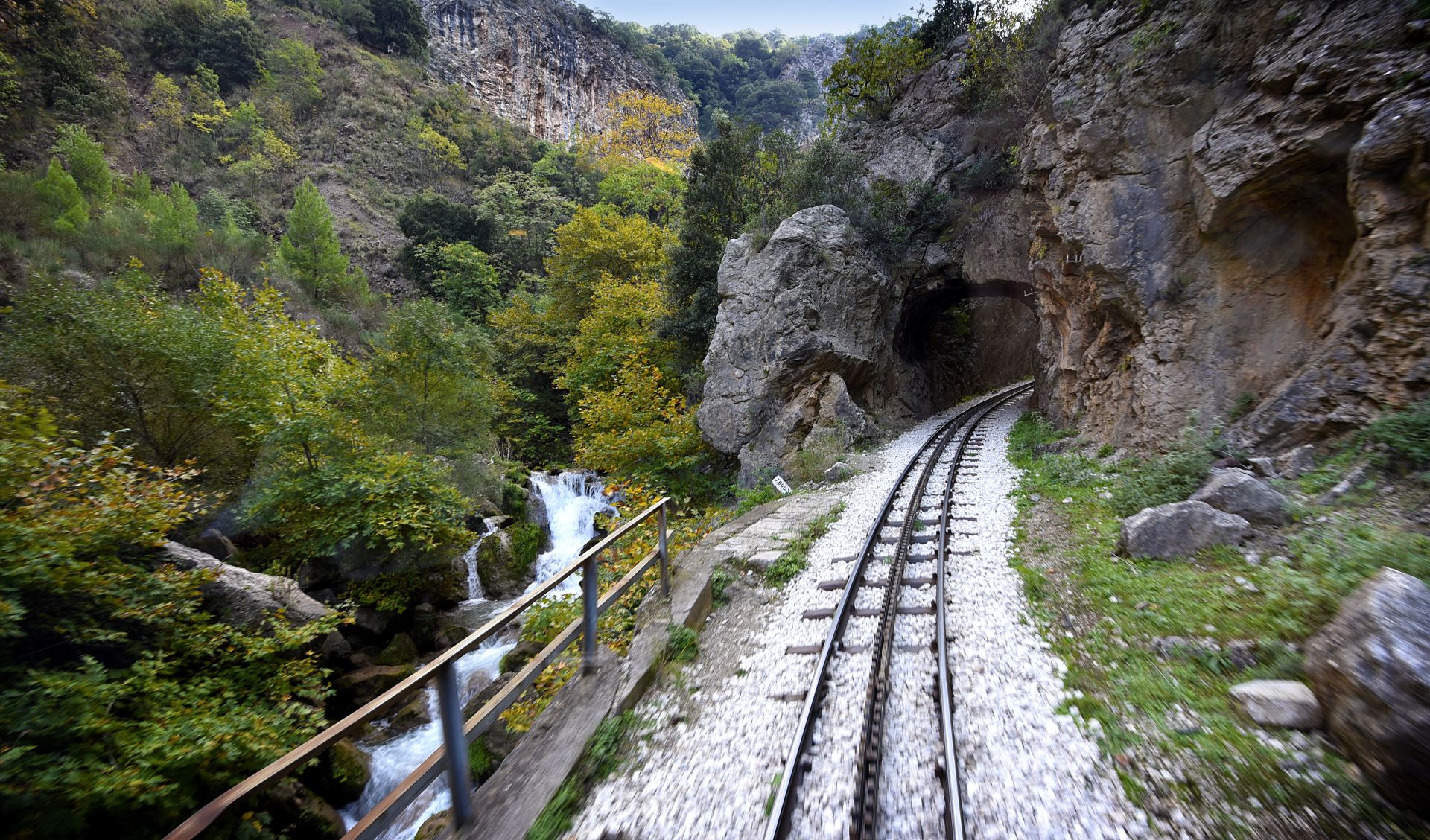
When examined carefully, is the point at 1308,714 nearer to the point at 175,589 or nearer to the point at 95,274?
the point at 175,589

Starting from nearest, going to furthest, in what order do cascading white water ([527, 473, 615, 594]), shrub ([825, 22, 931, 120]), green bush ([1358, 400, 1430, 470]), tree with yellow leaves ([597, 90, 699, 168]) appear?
green bush ([1358, 400, 1430, 470]) < cascading white water ([527, 473, 615, 594]) < shrub ([825, 22, 931, 120]) < tree with yellow leaves ([597, 90, 699, 168])

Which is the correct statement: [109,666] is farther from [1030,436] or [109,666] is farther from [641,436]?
[1030,436]

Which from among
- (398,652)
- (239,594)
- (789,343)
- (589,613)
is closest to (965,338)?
(789,343)

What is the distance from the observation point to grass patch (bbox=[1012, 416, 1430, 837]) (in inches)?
116

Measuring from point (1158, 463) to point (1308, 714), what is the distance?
5.91 meters

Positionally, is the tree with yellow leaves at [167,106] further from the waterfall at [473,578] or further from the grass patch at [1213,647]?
the grass patch at [1213,647]

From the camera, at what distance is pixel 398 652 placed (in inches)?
424

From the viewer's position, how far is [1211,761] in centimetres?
332

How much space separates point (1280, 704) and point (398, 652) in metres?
12.7

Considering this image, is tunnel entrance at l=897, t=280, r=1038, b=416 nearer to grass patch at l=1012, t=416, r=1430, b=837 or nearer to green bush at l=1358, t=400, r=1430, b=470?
green bush at l=1358, t=400, r=1430, b=470

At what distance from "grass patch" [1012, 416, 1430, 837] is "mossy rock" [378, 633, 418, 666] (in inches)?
438

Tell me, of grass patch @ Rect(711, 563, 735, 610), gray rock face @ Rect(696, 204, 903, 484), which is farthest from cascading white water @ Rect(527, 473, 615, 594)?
grass patch @ Rect(711, 563, 735, 610)

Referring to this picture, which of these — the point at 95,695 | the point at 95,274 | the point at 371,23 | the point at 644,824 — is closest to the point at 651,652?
the point at 644,824

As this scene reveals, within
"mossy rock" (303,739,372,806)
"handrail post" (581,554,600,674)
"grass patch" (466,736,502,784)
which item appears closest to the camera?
"handrail post" (581,554,600,674)
